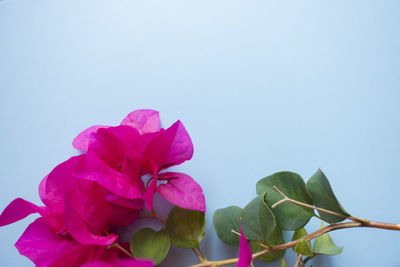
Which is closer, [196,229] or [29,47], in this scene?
[196,229]

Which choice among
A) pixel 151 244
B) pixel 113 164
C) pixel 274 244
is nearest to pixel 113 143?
pixel 113 164

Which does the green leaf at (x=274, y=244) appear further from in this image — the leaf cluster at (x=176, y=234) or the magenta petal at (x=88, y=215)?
the magenta petal at (x=88, y=215)

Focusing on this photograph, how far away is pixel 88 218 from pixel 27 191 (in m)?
0.20

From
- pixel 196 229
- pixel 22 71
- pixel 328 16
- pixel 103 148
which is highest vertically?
pixel 328 16

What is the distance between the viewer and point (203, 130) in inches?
20.0

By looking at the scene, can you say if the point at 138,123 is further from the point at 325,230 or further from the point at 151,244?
the point at 325,230

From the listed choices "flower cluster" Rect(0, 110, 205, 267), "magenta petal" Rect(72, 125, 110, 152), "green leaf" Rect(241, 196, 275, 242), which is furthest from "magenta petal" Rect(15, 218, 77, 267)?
"green leaf" Rect(241, 196, 275, 242)

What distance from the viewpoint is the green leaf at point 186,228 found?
0.45 metres

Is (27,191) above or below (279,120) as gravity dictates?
below

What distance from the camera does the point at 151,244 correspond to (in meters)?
0.44

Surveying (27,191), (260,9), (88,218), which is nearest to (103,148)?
(88,218)

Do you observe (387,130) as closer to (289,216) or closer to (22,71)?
(289,216)

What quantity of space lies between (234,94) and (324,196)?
0.68ft

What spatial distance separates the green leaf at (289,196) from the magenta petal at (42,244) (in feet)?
0.86
